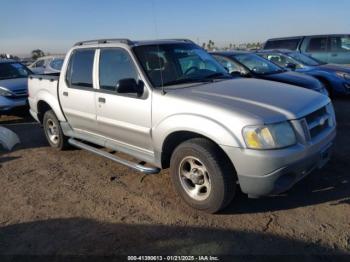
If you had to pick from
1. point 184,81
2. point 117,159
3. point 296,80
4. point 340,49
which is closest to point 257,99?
point 184,81

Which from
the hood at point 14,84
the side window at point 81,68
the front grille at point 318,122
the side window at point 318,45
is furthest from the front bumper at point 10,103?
the side window at point 318,45

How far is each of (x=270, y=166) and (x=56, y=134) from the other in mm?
4358

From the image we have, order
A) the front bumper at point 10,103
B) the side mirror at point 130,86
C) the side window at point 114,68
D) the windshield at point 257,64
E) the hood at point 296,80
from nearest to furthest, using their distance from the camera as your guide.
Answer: the side mirror at point 130,86, the side window at point 114,68, the hood at point 296,80, the windshield at point 257,64, the front bumper at point 10,103

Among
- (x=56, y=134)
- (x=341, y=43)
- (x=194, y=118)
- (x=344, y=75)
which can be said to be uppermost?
(x=341, y=43)

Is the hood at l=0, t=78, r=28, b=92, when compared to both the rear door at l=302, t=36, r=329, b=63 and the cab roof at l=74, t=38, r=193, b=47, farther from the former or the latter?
the rear door at l=302, t=36, r=329, b=63

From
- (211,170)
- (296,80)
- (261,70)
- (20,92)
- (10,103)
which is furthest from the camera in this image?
(20,92)

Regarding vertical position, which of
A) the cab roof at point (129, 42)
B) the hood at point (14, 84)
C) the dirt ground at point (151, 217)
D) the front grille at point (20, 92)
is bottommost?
the dirt ground at point (151, 217)

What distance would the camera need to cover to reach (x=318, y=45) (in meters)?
14.2

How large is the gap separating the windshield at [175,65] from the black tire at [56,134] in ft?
7.88

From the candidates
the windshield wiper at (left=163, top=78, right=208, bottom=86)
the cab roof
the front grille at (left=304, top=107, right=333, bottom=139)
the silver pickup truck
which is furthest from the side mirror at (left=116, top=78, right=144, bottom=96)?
the front grille at (left=304, top=107, right=333, bottom=139)

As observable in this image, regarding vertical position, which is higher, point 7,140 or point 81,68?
point 81,68

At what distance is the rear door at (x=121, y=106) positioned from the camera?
4445 millimetres

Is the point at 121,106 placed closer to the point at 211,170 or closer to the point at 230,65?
the point at 211,170

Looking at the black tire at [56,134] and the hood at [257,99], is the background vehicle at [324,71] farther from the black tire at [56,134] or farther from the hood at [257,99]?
the black tire at [56,134]
